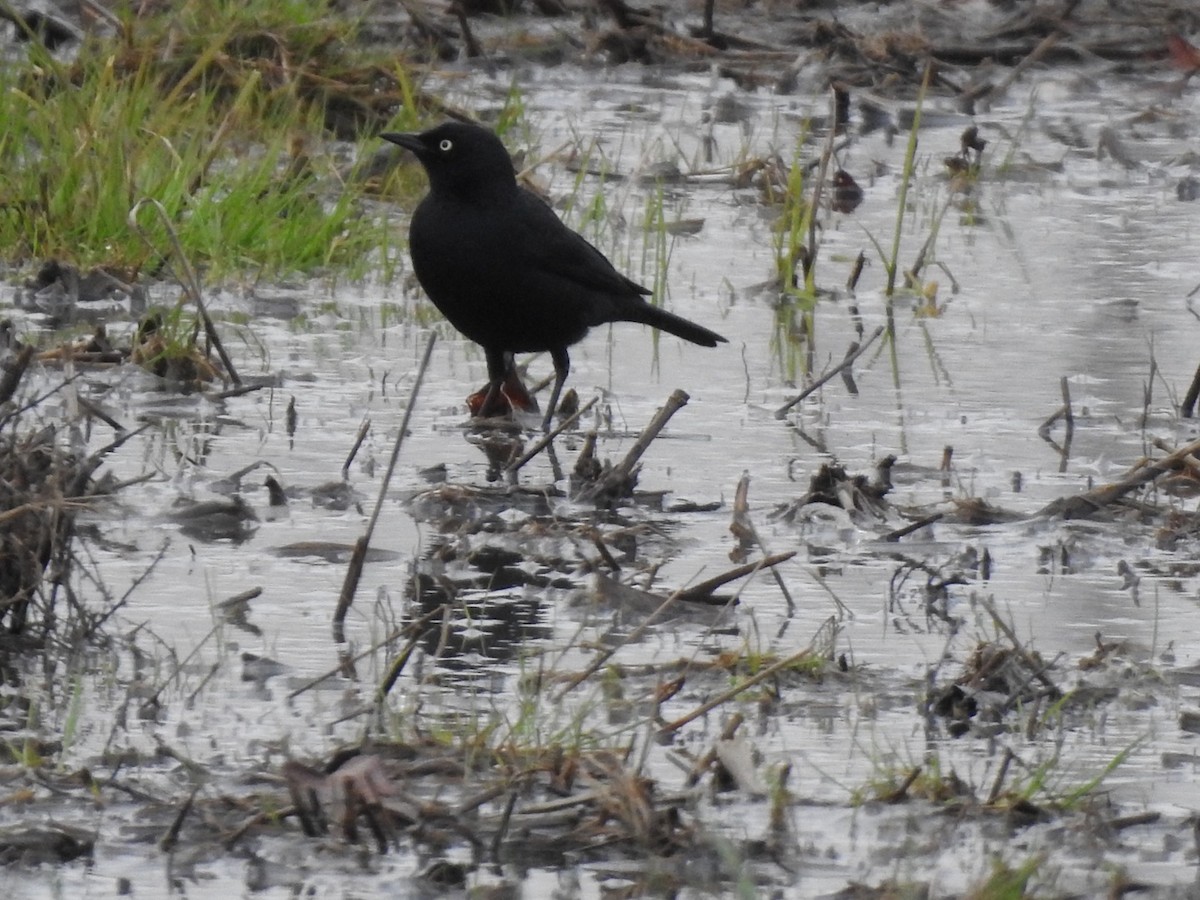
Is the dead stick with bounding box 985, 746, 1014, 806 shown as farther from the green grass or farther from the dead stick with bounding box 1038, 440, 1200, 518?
the green grass

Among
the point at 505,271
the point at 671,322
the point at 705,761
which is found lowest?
the point at 705,761

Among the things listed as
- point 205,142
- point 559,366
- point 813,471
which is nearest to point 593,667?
point 813,471

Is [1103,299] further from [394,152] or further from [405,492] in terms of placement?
[405,492]

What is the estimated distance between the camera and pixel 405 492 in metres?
5.25

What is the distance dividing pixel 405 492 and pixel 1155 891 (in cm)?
242

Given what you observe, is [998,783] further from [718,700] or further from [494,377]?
[494,377]

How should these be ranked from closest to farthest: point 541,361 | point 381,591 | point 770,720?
point 770,720, point 381,591, point 541,361

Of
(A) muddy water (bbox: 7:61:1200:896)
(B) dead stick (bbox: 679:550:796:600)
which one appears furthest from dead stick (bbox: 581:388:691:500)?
(B) dead stick (bbox: 679:550:796:600)

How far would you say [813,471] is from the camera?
567cm

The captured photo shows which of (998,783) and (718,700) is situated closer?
(998,783)

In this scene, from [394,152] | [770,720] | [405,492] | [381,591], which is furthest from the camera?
[394,152]

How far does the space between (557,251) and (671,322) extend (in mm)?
436

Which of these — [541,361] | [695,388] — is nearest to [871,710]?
[695,388]

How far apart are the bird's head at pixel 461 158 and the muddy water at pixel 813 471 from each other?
0.52 m
